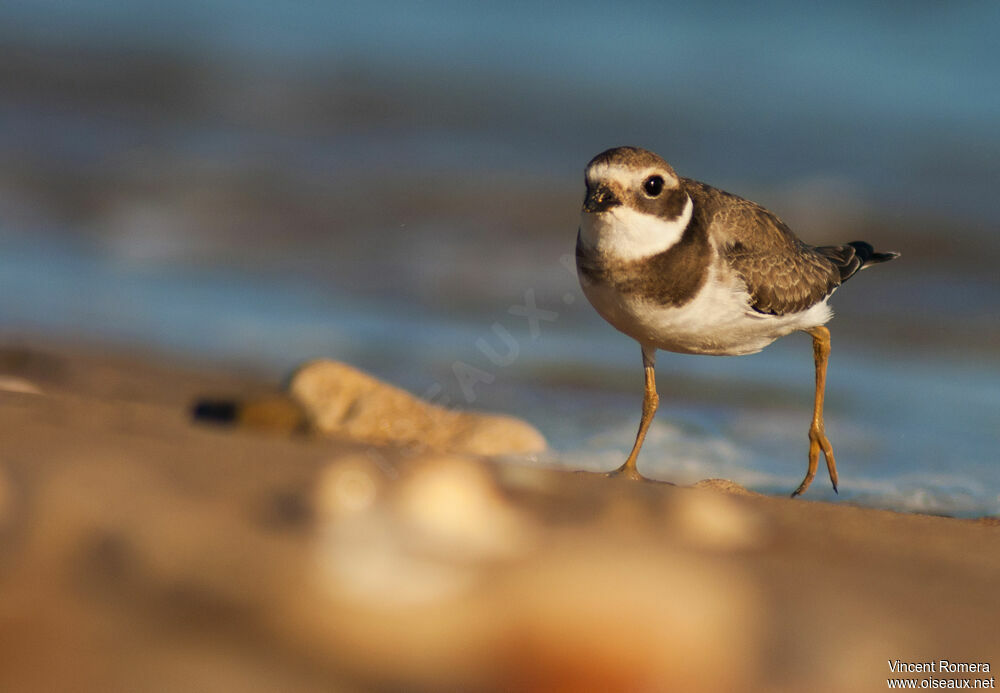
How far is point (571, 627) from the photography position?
6.77ft

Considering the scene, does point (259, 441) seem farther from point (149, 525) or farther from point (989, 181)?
point (989, 181)

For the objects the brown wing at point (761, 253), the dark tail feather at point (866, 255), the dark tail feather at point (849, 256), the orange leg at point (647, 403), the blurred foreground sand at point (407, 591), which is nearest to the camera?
the blurred foreground sand at point (407, 591)

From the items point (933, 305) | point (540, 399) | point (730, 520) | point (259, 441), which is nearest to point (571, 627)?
point (730, 520)

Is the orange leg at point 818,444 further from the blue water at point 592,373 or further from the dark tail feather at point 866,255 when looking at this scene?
the dark tail feather at point 866,255

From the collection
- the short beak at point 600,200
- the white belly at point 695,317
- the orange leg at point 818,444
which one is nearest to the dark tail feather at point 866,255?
the orange leg at point 818,444

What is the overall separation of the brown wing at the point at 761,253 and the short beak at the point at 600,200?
462 mm

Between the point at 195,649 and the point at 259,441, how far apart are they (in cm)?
90

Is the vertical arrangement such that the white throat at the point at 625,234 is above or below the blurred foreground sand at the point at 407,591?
above

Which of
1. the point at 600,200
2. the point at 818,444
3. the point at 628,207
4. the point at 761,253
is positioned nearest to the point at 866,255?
the point at 818,444

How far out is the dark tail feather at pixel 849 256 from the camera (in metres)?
5.47

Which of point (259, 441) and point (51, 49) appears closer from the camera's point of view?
point (259, 441)

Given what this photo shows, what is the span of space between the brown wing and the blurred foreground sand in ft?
7.21

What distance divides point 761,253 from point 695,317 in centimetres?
53

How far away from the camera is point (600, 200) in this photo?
4172 mm
